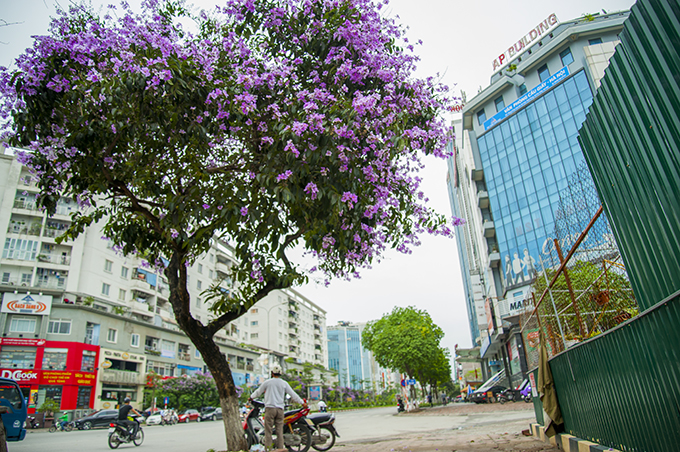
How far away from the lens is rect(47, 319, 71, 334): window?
3209cm

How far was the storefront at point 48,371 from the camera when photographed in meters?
29.4

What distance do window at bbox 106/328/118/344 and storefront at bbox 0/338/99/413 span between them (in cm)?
322

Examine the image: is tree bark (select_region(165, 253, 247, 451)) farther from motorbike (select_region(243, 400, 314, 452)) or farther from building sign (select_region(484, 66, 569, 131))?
building sign (select_region(484, 66, 569, 131))

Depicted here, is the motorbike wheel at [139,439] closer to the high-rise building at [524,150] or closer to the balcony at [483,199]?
the high-rise building at [524,150]

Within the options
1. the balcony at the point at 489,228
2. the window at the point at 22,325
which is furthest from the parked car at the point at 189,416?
the balcony at the point at 489,228

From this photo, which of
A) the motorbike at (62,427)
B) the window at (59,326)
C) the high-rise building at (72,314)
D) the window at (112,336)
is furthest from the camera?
the window at (112,336)

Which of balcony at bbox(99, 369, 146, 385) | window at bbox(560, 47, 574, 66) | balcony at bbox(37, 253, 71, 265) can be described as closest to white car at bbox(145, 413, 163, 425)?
balcony at bbox(99, 369, 146, 385)

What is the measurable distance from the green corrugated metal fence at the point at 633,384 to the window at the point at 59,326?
116 ft

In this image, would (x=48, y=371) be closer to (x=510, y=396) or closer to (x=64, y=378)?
(x=64, y=378)

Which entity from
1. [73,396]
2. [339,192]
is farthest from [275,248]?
[73,396]

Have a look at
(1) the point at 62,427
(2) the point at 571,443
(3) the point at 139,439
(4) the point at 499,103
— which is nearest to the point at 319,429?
(2) the point at 571,443

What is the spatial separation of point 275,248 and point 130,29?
11.9 ft

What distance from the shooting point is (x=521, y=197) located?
135ft

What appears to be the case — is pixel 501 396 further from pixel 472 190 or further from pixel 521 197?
pixel 472 190
